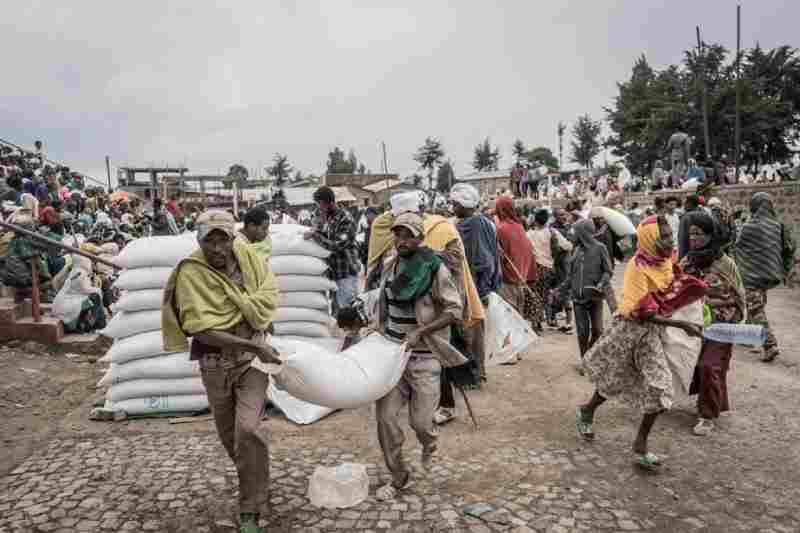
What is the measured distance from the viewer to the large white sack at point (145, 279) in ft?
15.6

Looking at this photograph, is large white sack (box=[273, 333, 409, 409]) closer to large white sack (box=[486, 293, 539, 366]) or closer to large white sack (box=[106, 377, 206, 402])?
large white sack (box=[486, 293, 539, 366])

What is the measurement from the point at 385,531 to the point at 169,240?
2941mm

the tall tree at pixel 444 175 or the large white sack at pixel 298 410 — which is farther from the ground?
the tall tree at pixel 444 175

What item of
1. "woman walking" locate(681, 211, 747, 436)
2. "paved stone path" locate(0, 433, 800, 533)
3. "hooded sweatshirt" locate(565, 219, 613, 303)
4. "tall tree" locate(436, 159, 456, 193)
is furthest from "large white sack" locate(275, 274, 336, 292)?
"tall tree" locate(436, 159, 456, 193)

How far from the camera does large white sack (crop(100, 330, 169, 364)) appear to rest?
470cm

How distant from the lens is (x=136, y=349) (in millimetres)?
4703

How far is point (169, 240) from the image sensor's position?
483cm

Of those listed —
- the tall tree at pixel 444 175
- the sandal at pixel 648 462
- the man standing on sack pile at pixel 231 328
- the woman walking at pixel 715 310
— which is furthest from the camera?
the tall tree at pixel 444 175

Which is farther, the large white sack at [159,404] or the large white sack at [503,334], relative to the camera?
the large white sack at [159,404]

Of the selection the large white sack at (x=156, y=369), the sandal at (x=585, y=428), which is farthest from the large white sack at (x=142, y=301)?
the sandal at (x=585, y=428)

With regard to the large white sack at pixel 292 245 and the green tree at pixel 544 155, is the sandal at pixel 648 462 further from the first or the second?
the green tree at pixel 544 155

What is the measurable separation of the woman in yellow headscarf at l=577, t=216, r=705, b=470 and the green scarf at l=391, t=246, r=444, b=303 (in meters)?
1.36

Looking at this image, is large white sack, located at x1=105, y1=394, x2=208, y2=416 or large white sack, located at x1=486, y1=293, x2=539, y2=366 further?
large white sack, located at x1=105, y1=394, x2=208, y2=416

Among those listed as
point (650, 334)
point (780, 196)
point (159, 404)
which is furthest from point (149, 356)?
point (780, 196)
